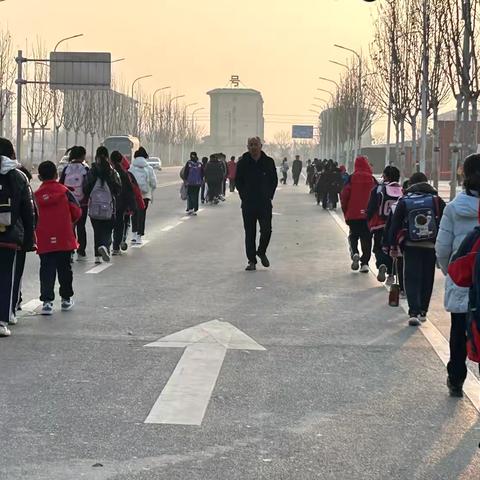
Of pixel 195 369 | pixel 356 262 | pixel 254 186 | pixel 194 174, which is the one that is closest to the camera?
pixel 195 369

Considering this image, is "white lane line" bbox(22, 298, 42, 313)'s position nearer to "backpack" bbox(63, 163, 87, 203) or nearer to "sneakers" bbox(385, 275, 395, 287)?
"backpack" bbox(63, 163, 87, 203)

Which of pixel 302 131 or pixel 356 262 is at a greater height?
pixel 302 131

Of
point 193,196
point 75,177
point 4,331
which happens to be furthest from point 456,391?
point 193,196

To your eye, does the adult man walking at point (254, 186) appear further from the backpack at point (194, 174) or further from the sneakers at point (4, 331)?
the backpack at point (194, 174)

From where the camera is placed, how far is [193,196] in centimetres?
2791

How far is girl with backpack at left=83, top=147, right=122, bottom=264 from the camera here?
14156 mm

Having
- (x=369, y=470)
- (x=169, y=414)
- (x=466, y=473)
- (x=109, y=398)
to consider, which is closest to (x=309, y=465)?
(x=369, y=470)

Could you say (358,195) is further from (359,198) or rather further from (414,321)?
(414,321)

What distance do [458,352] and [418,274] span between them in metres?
2.77

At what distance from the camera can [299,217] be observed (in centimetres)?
2792

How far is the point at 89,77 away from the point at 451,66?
27.2 m

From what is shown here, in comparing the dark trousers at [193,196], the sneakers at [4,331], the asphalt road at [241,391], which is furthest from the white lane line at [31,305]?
the dark trousers at [193,196]

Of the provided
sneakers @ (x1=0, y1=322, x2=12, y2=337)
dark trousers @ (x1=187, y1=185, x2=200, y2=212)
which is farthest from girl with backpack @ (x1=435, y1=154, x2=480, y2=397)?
dark trousers @ (x1=187, y1=185, x2=200, y2=212)

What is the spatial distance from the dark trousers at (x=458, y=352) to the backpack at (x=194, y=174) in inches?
790
